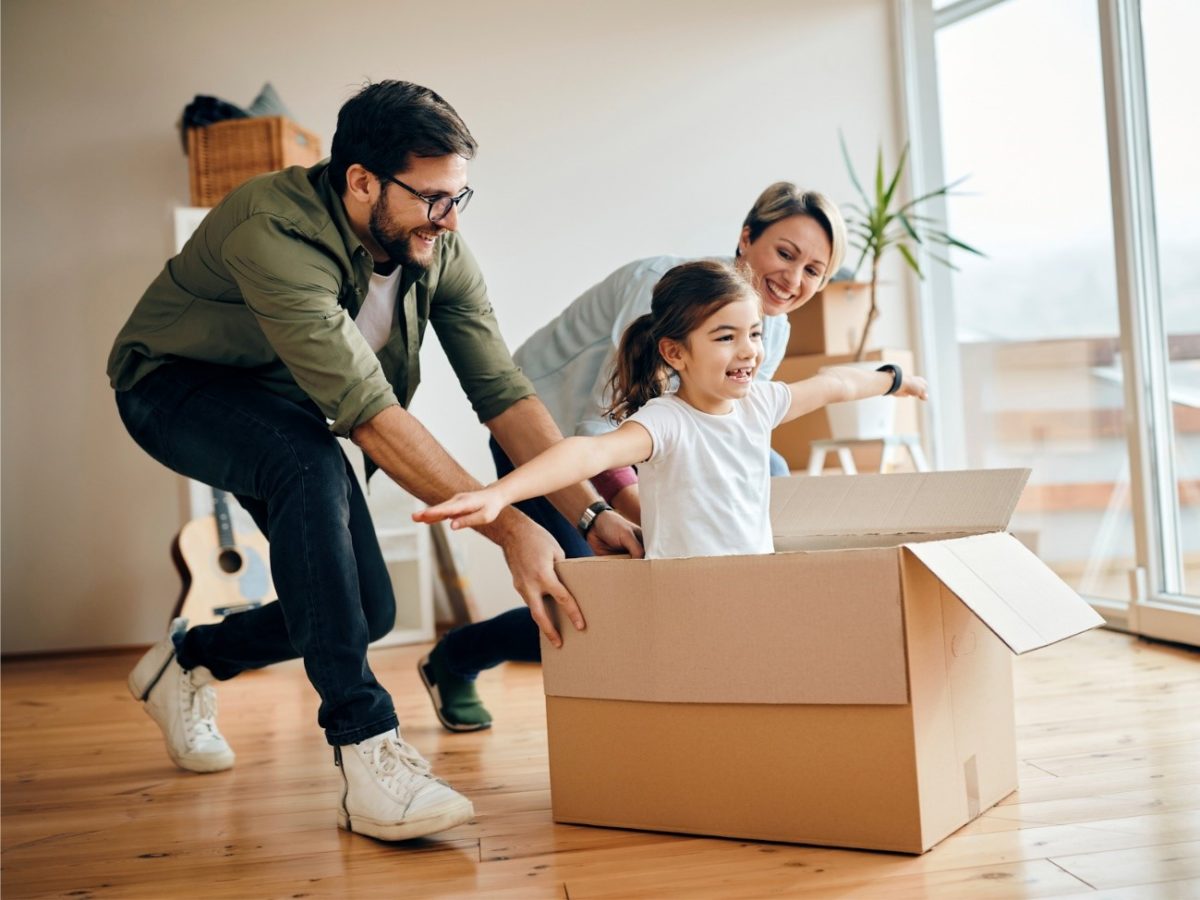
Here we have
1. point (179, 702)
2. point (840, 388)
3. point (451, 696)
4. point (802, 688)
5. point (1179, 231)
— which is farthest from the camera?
point (1179, 231)

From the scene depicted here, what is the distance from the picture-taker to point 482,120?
3.88m

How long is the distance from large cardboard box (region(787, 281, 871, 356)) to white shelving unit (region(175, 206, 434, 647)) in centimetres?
128

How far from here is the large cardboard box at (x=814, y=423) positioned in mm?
3193

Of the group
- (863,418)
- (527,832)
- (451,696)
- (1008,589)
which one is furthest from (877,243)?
(527,832)

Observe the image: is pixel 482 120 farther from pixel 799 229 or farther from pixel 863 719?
pixel 863 719

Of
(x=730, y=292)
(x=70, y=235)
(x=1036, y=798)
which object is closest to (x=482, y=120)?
(x=70, y=235)

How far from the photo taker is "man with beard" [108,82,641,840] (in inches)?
56.6

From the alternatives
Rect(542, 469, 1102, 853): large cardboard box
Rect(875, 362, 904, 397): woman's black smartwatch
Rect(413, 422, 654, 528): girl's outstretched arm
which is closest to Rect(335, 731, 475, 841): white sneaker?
Rect(542, 469, 1102, 853): large cardboard box

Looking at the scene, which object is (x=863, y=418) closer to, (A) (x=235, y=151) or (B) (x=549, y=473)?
(B) (x=549, y=473)

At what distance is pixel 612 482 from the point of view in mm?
1828

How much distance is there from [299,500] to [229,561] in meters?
2.05

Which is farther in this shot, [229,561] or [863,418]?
[229,561]

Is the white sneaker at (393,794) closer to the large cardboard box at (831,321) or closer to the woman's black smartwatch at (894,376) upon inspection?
the woman's black smartwatch at (894,376)

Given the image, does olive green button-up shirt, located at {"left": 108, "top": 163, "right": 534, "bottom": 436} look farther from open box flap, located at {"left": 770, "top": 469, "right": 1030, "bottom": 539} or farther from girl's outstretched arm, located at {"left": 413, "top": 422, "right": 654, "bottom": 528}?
open box flap, located at {"left": 770, "top": 469, "right": 1030, "bottom": 539}
